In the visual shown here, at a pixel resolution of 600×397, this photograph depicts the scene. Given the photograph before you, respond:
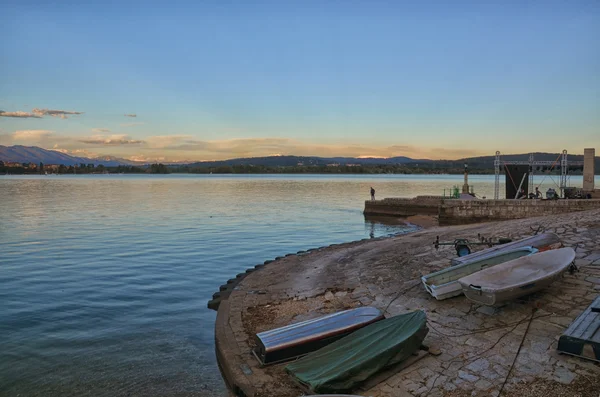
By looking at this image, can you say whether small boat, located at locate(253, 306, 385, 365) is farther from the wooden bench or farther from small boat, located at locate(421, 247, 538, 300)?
the wooden bench

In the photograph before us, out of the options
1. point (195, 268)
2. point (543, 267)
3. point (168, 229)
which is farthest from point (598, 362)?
point (168, 229)

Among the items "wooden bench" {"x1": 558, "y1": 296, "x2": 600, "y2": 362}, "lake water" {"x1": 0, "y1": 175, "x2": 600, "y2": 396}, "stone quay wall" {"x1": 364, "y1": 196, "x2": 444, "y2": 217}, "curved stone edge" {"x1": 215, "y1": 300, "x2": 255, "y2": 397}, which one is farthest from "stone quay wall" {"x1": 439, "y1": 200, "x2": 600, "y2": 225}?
"curved stone edge" {"x1": 215, "y1": 300, "x2": 255, "y2": 397}

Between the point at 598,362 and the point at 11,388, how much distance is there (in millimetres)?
9979

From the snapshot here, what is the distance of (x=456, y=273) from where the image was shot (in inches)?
383

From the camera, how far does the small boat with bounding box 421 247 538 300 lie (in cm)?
911

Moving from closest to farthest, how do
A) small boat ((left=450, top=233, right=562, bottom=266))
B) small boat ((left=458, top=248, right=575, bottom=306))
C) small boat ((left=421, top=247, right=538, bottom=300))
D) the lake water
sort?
small boat ((left=458, top=248, right=575, bottom=306)), the lake water, small boat ((left=421, top=247, right=538, bottom=300)), small boat ((left=450, top=233, right=562, bottom=266))

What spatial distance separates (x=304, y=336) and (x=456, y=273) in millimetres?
4372

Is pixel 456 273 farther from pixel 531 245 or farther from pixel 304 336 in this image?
pixel 304 336

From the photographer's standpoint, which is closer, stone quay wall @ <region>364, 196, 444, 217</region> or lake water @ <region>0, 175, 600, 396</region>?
lake water @ <region>0, 175, 600, 396</region>

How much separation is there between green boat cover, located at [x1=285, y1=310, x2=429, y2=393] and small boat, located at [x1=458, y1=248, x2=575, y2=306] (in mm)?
1307

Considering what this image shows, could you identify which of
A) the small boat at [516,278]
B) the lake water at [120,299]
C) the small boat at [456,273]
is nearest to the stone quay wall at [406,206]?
the lake water at [120,299]

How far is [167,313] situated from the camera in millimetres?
12039

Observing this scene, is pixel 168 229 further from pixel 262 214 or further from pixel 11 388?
pixel 11 388

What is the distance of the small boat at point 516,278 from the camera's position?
7.64m
